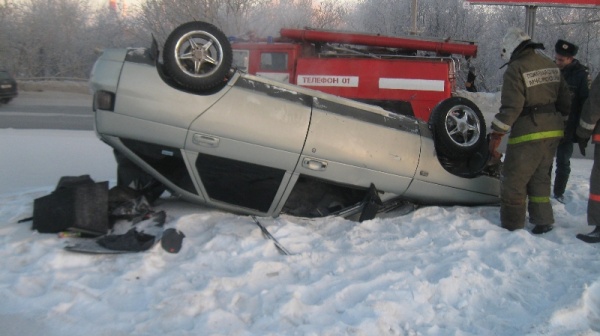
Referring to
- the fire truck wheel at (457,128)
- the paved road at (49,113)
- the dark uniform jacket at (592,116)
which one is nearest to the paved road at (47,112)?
the paved road at (49,113)

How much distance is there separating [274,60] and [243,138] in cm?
777

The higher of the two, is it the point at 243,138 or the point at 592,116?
the point at 592,116

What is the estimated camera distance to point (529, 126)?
4520 mm

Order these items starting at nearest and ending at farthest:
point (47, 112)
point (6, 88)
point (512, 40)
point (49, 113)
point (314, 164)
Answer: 1. point (314, 164)
2. point (512, 40)
3. point (49, 113)
4. point (47, 112)
5. point (6, 88)

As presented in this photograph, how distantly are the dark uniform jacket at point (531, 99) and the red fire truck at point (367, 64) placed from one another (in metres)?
6.65

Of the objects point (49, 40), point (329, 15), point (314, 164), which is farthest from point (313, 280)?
point (49, 40)

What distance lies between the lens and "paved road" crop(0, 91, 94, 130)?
1437cm

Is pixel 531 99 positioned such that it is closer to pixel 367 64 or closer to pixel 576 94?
pixel 576 94

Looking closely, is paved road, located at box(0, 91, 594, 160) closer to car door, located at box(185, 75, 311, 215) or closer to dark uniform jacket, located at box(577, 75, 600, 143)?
dark uniform jacket, located at box(577, 75, 600, 143)

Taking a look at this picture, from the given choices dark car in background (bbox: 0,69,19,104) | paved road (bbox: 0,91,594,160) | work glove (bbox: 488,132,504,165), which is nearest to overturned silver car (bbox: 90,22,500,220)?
work glove (bbox: 488,132,504,165)

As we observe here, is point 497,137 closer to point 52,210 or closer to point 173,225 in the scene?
point 173,225

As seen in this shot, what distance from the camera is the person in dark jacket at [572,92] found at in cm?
534

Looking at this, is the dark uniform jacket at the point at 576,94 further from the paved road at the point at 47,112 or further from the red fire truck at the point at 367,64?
the paved road at the point at 47,112

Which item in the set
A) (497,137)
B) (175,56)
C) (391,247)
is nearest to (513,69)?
(497,137)
